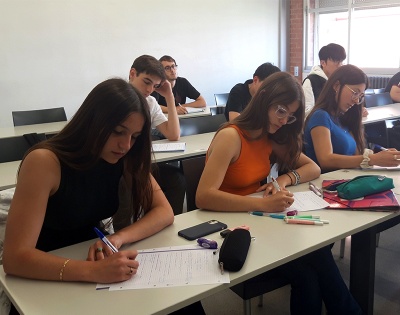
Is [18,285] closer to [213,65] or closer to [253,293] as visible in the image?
[253,293]

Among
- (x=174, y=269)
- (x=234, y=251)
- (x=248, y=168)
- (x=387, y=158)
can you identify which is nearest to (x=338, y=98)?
(x=387, y=158)

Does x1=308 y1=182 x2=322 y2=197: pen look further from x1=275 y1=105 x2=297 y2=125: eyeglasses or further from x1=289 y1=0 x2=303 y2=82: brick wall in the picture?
x1=289 y1=0 x2=303 y2=82: brick wall

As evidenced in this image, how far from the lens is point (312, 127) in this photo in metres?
2.38

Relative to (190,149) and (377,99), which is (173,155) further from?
(377,99)

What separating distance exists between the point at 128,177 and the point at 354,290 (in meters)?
1.05

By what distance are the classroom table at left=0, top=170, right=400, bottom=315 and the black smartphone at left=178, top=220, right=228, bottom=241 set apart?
0.02m

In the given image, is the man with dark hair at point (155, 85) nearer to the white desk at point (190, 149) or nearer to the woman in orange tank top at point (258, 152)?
the white desk at point (190, 149)

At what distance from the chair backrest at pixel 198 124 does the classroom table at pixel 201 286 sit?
5.14ft

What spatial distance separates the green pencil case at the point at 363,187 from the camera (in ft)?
5.80

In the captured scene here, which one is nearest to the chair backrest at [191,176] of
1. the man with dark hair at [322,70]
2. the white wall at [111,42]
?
the man with dark hair at [322,70]

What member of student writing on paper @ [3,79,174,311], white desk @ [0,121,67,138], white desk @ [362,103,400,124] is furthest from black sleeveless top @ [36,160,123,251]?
white desk @ [362,103,400,124]

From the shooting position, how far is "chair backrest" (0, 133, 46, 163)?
2.75 meters

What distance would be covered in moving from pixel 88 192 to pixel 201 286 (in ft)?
1.80

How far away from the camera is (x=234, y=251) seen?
49.3 inches
